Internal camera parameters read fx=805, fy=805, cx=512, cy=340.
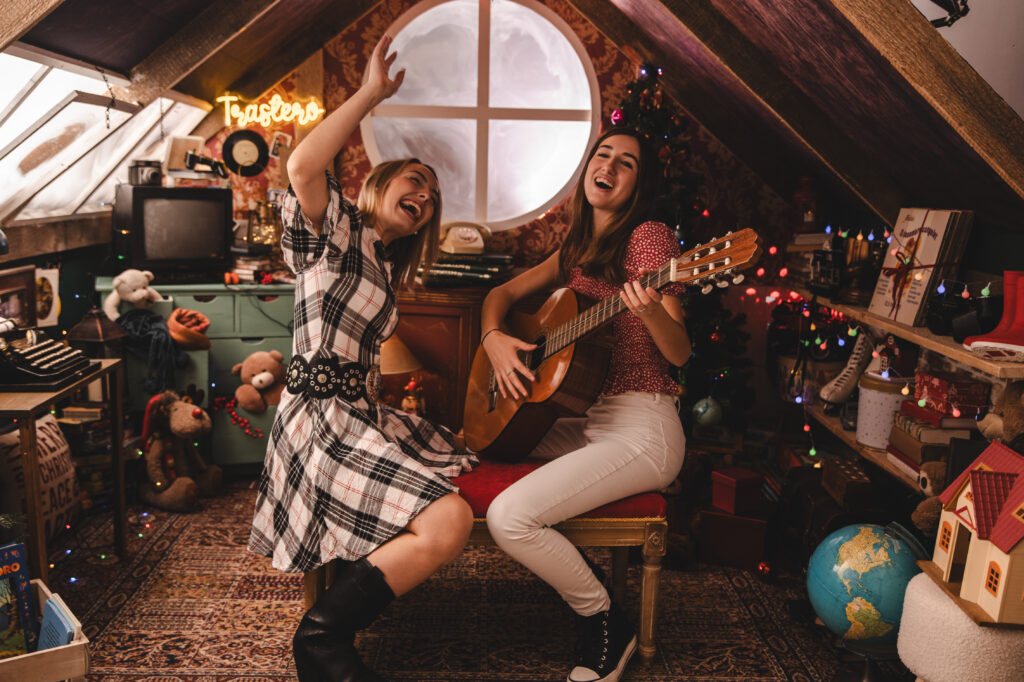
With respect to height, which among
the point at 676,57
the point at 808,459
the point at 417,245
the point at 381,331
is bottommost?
the point at 808,459

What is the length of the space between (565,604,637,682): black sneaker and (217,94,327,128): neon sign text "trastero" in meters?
2.90

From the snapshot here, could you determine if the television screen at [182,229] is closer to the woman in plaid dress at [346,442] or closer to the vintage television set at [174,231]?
the vintage television set at [174,231]

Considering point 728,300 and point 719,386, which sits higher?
point 728,300

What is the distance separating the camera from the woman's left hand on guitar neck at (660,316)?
1.90 metres

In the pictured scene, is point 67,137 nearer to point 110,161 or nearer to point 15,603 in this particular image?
point 110,161

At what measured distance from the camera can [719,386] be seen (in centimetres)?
357

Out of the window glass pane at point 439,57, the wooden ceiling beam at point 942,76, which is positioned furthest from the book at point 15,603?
the window glass pane at point 439,57

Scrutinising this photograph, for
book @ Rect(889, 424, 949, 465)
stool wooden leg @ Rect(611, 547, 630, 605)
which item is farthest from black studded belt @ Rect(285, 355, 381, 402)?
book @ Rect(889, 424, 949, 465)

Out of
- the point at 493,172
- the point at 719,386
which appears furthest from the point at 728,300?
the point at 493,172

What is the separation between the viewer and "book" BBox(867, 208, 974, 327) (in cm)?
249

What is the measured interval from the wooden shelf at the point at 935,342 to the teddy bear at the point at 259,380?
2.29 metres

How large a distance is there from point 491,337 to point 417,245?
342mm

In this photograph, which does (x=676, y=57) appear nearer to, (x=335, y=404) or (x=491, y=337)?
(x=491, y=337)

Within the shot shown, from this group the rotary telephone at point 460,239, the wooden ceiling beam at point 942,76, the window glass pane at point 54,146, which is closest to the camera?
the wooden ceiling beam at point 942,76
